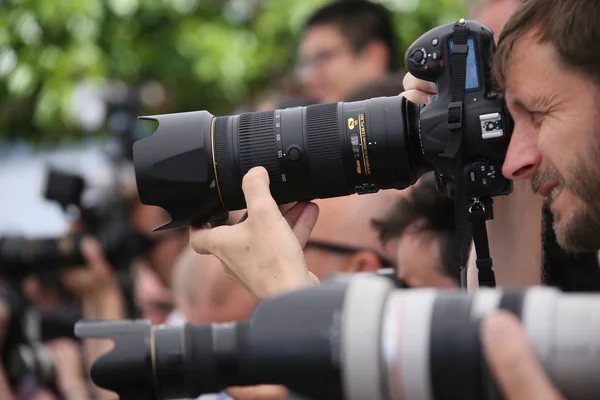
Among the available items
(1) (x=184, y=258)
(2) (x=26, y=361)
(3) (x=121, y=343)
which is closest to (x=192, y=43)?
(2) (x=26, y=361)

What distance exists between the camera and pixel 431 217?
2922 millimetres

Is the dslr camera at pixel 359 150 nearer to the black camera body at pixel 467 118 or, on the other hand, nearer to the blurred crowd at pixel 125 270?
the black camera body at pixel 467 118

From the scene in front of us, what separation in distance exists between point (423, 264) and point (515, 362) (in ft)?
5.38

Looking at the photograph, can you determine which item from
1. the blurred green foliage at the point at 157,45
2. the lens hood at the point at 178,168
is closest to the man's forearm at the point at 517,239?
the lens hood at the point at 178,168

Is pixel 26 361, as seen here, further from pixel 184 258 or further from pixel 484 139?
pixel 484 139

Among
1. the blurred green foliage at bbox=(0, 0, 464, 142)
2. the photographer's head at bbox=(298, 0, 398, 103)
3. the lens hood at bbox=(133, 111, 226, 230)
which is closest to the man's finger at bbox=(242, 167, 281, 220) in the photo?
the lens hood at bbox=(133, 111, 226, 230)

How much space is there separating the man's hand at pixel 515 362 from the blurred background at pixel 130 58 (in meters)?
6.03

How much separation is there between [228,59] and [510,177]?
625 centimetres

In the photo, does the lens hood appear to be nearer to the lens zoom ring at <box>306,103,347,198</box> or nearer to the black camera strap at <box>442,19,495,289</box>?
the lens zoom ring at <box>306,103,347,198</box>

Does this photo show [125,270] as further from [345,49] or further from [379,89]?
[379,89]

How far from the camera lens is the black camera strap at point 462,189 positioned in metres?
2.23

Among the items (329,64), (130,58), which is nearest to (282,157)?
(329,64)

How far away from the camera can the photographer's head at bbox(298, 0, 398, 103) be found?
5.07 m

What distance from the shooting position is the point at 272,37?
854 cm
